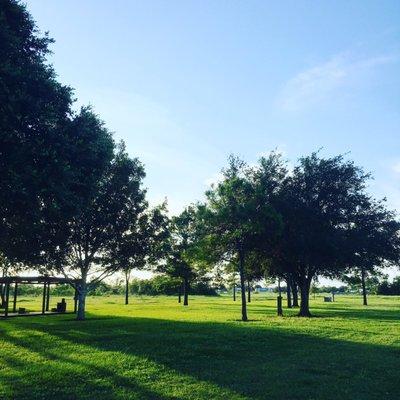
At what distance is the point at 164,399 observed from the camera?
36.6ft

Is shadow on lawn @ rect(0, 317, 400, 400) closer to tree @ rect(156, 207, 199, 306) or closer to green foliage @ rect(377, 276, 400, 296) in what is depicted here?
tree @ rect(156, 207, 199, 306)

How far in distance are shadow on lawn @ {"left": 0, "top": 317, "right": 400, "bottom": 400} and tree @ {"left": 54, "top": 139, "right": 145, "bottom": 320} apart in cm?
1440

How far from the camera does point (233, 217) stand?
3394cm

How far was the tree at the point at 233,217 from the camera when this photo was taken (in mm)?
33688

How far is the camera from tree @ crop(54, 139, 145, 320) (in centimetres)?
3634

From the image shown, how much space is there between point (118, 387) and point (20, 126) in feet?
39.8

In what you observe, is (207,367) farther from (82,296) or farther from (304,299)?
(304,299)

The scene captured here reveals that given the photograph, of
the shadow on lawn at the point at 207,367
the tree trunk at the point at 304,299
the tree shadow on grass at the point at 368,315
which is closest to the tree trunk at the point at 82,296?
the shadow on lawn at the point at 207,367

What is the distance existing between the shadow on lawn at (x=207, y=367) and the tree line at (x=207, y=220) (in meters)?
6.90

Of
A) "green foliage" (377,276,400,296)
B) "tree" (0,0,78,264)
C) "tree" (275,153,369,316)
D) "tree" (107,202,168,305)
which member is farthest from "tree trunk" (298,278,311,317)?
"green foliage" (377,276,400,296)

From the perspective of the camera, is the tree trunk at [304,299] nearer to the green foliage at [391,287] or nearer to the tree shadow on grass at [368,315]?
the tree shadow on grass at [368,315]

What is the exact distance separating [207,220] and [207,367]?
66.3 feet

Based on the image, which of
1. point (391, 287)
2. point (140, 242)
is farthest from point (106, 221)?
point (391, 287)

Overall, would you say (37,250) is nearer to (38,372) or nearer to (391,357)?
(38,372)
